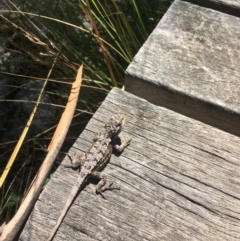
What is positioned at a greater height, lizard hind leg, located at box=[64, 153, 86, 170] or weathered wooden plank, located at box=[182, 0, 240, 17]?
weathered wooden plank, located at box=[182, 0, 240, 17]

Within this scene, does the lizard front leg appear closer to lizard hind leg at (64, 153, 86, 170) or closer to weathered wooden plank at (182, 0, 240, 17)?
lizard hind leg at (64, 153, 86, 170)

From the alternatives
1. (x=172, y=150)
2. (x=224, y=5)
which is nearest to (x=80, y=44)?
(x=224, y=5)

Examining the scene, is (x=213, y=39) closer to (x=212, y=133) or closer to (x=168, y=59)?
(x=168, y=59)

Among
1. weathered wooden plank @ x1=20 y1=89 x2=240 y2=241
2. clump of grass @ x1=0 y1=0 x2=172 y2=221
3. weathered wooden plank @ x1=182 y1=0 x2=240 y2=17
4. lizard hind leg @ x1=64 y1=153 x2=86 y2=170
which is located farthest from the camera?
clump of grass @ x1=0 y1=0 x2=172 y2=221

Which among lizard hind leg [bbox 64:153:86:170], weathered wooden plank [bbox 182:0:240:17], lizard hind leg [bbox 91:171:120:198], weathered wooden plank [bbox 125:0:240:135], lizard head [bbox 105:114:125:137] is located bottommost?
lizard hind leg [bbox 91:171:120:198]

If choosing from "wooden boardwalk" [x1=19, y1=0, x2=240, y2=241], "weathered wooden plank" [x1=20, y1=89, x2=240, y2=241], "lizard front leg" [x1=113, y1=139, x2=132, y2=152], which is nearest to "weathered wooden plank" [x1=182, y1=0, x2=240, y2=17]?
"wooden boardwalk" [x1=19, y1=0, x2=240, y2=241]

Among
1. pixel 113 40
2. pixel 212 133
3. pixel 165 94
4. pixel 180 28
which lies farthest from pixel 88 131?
pixel 113 40

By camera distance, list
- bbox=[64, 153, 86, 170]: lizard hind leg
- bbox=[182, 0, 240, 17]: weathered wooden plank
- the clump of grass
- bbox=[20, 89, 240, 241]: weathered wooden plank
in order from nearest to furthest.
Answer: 1. bbox=[20, 89, 240, 241]: weathered wooden plank
2. bbox=[64, 153, 86, 170]: lizard hind leg
3. bbox=[182, 0, 240, 17]: weathered wooden plank
4. the clump of grass
